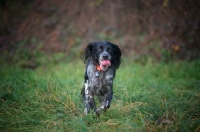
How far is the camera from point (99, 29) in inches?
461

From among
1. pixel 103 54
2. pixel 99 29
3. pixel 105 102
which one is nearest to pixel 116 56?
pixel 103 54

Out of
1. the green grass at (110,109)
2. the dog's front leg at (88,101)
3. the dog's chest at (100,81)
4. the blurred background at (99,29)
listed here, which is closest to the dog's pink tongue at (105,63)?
the dog's chest at (100,81)

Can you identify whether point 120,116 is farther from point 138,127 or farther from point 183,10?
point 183,10

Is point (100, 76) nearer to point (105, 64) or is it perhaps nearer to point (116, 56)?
point (105, 64)

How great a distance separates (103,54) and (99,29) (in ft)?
24.0

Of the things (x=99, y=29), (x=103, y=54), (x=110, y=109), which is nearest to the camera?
(x=110, y=109)

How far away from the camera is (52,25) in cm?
1230

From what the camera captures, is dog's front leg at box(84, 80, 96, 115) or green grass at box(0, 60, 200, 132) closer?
green grass at box(0, 60, 200, 132)

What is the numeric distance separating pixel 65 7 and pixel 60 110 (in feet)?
29.1

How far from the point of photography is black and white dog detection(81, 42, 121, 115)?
4.48m

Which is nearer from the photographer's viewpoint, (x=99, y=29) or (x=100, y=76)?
(x=100, y=76)

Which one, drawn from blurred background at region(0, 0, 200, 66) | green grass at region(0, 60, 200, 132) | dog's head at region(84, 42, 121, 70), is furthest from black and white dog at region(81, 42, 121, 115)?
blurred background at region(0, 0, 200, 66)

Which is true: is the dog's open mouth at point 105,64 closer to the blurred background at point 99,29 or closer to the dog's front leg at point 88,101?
the dog's front leg at point 88,101

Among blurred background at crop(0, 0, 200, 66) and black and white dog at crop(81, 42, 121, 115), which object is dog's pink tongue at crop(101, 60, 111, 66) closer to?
black and white dog at crop(81, 42, 121, 115)
